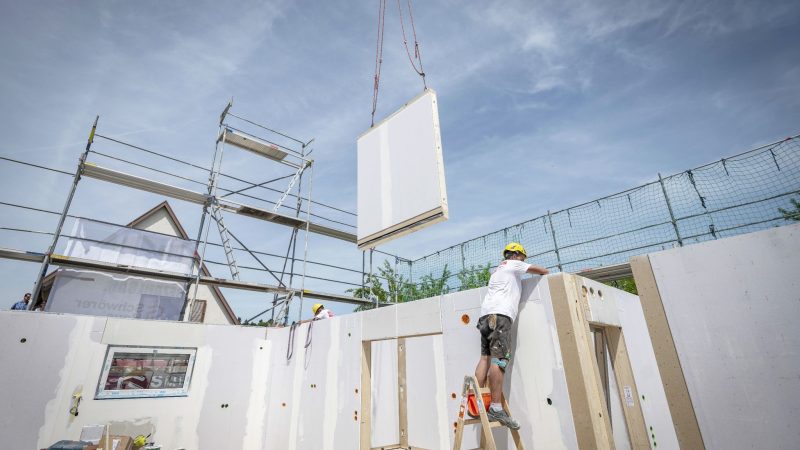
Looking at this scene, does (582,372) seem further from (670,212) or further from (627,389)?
(670,212)

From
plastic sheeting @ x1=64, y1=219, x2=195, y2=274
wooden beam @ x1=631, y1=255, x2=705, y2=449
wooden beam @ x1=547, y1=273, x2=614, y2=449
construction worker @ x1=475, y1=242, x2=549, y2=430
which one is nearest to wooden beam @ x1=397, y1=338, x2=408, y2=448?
construction worker @ x1=475, y1=242, x2=549, y2=430

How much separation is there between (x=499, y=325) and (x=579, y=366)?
0.75 m

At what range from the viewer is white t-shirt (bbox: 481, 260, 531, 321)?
3.61 meters

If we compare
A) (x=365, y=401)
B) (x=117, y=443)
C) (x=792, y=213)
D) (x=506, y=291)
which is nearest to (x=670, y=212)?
(x=792, y=213)

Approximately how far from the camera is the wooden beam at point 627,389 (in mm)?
4016

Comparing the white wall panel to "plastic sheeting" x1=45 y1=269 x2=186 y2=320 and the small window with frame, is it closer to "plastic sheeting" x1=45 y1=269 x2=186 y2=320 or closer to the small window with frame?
the small window with frame

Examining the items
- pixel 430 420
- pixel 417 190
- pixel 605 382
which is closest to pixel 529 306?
pixel 605 382

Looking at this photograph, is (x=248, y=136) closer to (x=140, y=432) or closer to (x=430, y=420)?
(x=140, y=432)

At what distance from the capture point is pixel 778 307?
11.8 feet

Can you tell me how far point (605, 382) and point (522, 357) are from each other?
54.4 inches

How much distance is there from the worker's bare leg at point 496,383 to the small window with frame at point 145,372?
594cm

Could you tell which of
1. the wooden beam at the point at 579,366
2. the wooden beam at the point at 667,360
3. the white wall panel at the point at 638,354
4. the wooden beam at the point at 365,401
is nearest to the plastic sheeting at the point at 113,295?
the wooden beam at the point at 365,401

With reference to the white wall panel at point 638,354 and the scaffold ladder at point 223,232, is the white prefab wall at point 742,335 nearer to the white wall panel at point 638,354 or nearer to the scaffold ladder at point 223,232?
the white wall panel at point 638,354

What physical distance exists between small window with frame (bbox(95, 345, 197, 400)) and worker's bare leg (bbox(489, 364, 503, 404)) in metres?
5.94
